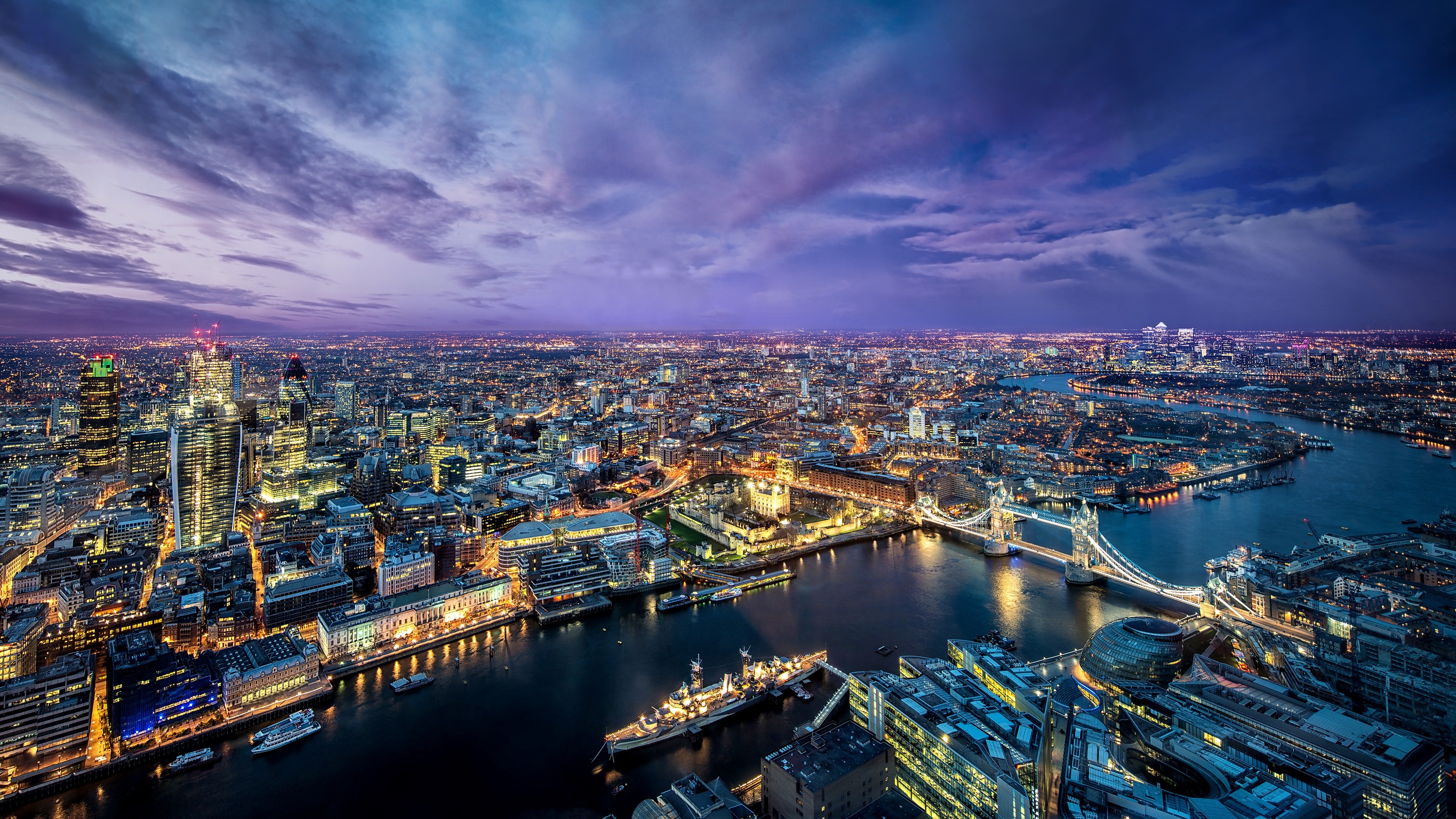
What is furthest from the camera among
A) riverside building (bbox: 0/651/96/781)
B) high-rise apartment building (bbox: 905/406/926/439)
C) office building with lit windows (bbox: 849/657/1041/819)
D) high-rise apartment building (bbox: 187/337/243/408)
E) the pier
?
high-rise apartment building (bbox: 905/406/926/439)

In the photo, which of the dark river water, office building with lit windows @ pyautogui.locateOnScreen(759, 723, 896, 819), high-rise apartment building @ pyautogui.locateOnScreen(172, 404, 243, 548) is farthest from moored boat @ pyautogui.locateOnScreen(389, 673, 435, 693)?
high-rise apartment building @ pyautogui.locateOnScreen(172, 404, 243, 548)

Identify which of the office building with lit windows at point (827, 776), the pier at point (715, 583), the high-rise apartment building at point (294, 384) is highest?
the high-rise apartment building at point (294, 384)

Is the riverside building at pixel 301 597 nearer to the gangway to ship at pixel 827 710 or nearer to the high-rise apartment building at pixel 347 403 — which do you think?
the gangway to ship at pixel 827 710

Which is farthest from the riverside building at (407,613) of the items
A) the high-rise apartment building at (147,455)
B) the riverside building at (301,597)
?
the high-rise apartment building at (147,455)

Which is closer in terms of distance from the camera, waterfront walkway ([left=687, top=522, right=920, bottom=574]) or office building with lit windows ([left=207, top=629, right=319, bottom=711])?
office building with lit windows ([left=207, top=629, right=319, bottom=711])

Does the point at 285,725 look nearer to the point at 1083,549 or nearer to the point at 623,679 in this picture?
the point at 623,679

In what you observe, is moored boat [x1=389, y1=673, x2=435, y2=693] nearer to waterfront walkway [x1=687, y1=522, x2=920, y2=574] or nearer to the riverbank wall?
the riverbank wall
